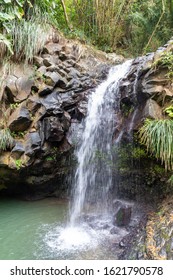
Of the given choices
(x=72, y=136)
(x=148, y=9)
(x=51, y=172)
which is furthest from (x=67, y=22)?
(x=51, y=172)

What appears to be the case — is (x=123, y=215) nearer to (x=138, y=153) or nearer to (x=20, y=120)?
(x=138, y=153)

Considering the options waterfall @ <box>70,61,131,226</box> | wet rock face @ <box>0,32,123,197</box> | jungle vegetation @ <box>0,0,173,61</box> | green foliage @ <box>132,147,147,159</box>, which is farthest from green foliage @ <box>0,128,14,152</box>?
jungle vegetation @ <box>0,0,173,61</box>

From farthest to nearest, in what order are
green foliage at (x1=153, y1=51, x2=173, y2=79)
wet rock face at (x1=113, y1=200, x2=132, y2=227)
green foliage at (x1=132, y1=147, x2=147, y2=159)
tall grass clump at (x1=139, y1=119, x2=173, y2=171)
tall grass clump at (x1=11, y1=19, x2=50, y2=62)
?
tall grass clump at (x1=11, y1=19, x2=50, y2=62) → green foliage at (x1=132, y1=147, x2=147, y2=159) → green foliage at (x1=153, y1=51, x2=173, y2=79) → wet rock face at (x1=113, y1=200, x2=132, y2=227) → tall grass clump at (x1=139, y1=119, x2=173, y2=171)

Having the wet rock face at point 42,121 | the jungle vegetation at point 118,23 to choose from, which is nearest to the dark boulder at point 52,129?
the wet rock face at point 42,121

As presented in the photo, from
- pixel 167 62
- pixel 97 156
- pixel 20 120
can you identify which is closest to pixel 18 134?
pixel 20 120

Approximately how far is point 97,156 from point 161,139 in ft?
5.54

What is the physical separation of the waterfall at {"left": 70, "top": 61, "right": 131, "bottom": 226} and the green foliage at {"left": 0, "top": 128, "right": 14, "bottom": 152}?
1431 mm

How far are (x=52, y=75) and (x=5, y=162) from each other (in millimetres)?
2195

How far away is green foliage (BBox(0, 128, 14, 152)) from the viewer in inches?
190

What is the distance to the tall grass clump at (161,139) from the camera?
12.0 feet

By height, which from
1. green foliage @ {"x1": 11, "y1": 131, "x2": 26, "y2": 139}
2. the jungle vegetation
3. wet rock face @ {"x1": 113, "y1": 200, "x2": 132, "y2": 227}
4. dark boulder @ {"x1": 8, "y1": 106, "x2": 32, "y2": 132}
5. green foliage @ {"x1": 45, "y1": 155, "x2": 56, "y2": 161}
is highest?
the jungle vegetation

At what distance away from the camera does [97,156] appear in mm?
5051

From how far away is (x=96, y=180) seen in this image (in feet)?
16.3

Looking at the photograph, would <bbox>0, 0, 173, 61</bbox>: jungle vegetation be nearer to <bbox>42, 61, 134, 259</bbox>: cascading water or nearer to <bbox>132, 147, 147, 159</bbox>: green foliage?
<bbox>42, 61, 134, 259</bbox>: cascading water
